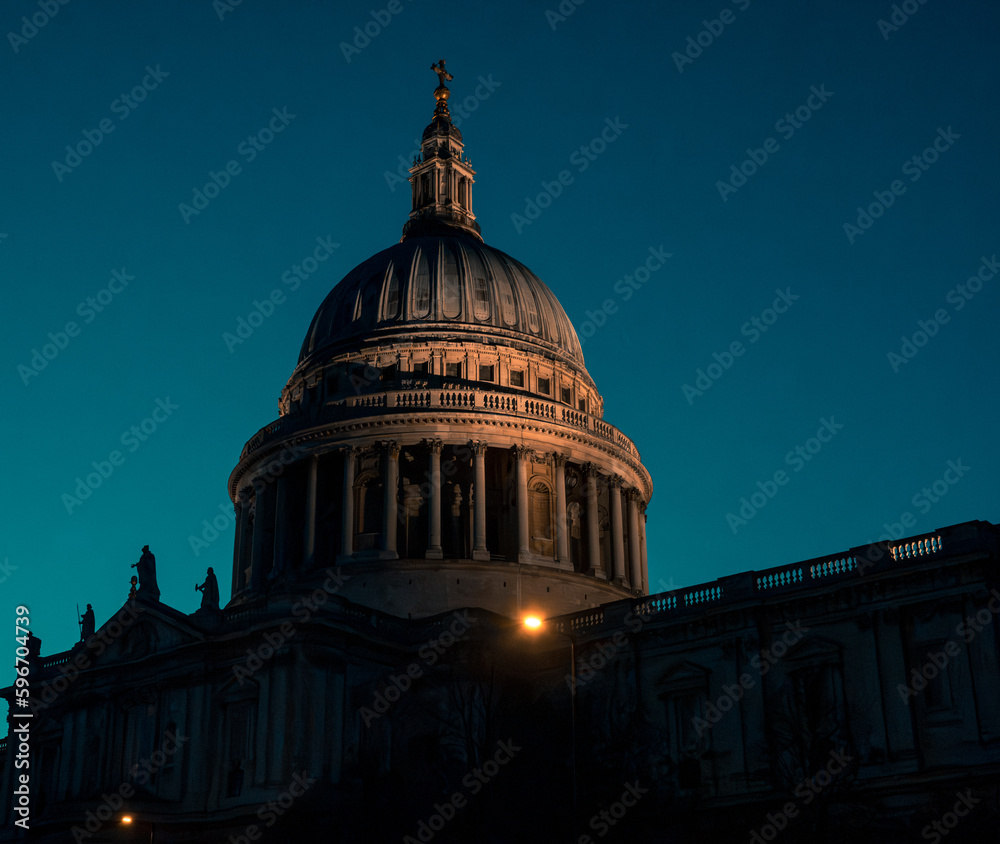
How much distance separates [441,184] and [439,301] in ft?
42.4

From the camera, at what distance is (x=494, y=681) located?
5312 cm

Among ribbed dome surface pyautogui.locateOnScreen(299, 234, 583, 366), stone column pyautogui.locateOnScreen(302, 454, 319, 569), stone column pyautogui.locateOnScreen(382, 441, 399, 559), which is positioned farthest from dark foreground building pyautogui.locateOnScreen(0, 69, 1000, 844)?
ribbed dome surface pyautogui.locateOnScreen(299, 234, 583, 366)

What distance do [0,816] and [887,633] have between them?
1560 inches

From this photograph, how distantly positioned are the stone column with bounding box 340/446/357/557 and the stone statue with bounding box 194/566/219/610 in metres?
10.3

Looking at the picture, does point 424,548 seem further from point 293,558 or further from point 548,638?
point 548,638

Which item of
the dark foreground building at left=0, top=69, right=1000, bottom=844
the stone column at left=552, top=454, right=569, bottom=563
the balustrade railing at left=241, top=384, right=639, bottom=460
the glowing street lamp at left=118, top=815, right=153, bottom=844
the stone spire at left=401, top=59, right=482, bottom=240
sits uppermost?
the stone spire at left=401, top=59, right=482, bottom=240

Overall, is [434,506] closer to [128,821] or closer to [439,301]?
[439,301]

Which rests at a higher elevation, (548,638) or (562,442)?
(562,442)

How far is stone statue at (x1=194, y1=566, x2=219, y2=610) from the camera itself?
5656cm

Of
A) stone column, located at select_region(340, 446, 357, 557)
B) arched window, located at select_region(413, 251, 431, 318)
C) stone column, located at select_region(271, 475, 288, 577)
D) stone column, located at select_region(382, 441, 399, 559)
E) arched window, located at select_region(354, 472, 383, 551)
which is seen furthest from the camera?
arched window, located at select_region(413, 251, 431, 318)

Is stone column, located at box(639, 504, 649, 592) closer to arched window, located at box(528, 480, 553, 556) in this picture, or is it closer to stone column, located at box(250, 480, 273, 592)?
arched window, located at box(528, 480, 553, 556)

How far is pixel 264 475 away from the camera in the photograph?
7375 cm

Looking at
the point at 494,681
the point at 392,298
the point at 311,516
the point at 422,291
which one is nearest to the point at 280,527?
the point at 311,516

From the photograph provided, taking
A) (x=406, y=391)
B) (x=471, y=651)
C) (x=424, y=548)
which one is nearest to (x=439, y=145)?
(x=406, y=391)
